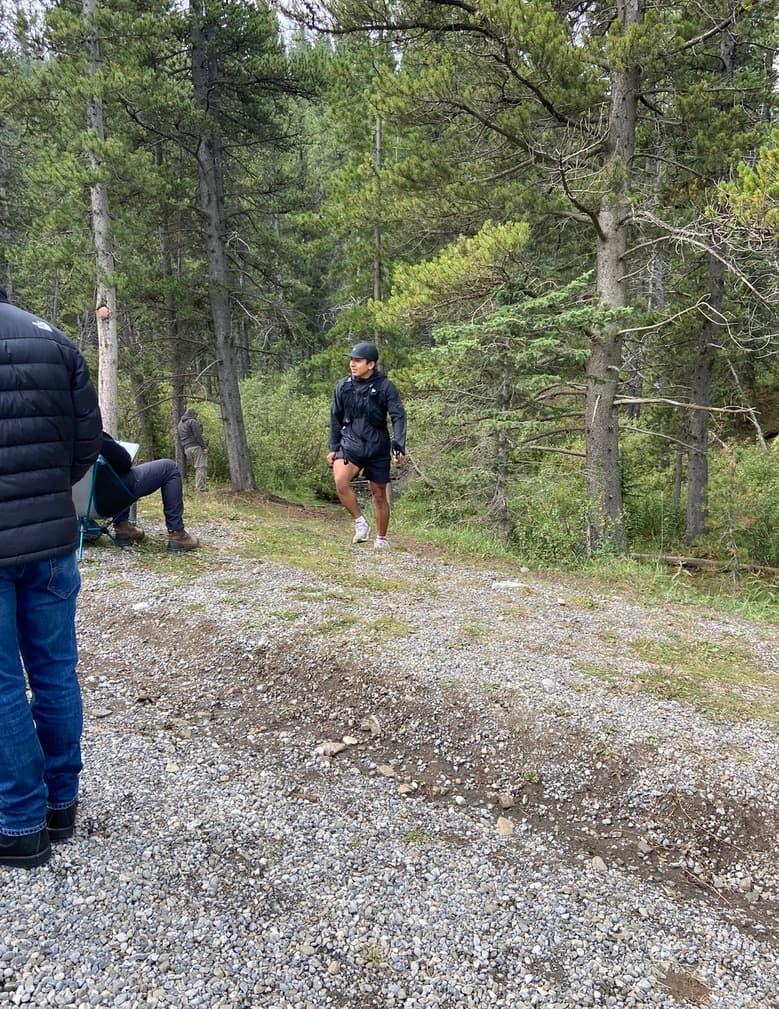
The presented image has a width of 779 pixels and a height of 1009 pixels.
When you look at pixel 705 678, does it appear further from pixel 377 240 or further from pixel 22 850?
pixel 377 240

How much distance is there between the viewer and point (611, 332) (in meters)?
8.34

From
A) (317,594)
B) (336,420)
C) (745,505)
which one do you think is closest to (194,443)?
(336,420)

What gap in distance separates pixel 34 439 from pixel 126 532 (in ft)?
14.7

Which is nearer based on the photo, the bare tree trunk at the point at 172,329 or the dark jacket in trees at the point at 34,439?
the dark jacket in trees at the point at 34,439

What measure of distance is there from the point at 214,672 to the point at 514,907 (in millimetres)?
2348

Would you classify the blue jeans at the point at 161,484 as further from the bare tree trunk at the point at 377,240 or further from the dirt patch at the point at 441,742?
the bare tree trunk at the point at 377,240

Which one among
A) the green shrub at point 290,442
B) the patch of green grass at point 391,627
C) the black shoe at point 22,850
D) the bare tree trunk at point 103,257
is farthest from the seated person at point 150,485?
the green shrub at point 290,442

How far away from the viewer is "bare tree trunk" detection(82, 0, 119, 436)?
970cm

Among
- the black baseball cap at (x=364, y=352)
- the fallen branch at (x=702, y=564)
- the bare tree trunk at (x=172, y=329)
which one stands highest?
the bare tree trunk at (x=172, y=329)

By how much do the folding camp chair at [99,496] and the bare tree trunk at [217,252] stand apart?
8.99m

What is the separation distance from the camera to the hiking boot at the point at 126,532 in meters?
6.16

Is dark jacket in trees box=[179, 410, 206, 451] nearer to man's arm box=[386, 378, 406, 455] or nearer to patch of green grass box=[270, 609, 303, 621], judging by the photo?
man's arm box=[386, 378, 406, 455]

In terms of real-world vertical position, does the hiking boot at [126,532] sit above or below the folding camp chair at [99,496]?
below

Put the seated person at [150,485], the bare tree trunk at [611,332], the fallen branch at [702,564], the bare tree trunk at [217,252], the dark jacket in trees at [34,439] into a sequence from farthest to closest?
the bare tree trunk at [217,252]
the fallen branch at [702,564]
the bare tree trunk at [611,332]
the seated person at [150,485]
the dark jacket in trees at [34,439]
